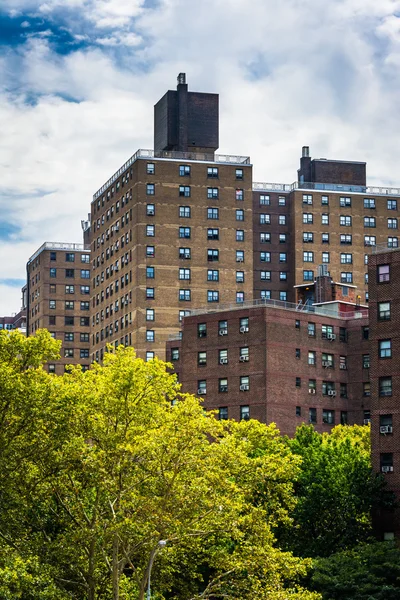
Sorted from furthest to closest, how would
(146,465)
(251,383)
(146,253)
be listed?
(146,253) → (251,383) → (146,465)

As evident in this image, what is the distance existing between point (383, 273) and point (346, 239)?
76160 millimetres

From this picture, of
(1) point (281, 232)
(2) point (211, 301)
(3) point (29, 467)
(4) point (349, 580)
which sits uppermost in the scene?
(1) point (281, 232)

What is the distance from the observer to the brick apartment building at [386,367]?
93.0 meters

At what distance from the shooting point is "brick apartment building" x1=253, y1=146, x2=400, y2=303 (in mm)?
174250

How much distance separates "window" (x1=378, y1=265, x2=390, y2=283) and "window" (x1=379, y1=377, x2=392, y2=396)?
8.30 meters

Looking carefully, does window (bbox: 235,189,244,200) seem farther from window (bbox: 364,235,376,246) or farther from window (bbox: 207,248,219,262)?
window (bbox: 364,235,376,246)

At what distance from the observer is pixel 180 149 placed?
169375 millimetres

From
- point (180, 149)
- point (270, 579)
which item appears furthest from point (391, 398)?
point (180, 149)

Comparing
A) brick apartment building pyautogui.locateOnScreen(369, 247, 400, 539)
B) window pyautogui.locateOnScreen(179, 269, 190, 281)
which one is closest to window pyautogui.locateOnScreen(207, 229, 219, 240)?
window pyautogui.locateOnScreen(179, 269, 190, 281)

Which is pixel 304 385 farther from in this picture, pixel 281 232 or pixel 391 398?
pixel 281 232

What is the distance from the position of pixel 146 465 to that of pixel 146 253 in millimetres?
92729

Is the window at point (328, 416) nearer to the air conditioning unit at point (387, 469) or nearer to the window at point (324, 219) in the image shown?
the air conditioning unit at point (387, 469)

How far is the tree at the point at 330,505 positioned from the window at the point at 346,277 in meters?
81.9

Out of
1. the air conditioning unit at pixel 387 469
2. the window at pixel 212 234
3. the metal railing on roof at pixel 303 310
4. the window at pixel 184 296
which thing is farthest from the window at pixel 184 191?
the air conditioning unit at pixel 387 469
